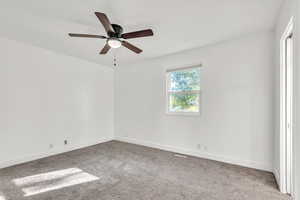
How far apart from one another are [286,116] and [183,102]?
2.03 m

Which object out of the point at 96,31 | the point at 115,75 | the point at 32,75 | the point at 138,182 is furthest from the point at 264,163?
the point at 32,75

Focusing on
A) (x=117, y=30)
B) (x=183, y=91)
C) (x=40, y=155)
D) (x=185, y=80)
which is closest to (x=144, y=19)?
(x=117, y=30)

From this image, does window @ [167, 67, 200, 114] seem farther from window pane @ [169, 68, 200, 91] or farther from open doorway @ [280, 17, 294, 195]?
open doorway @ [280, 17, 294, 195]

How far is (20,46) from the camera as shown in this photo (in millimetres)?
3072

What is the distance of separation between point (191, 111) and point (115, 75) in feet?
9.80

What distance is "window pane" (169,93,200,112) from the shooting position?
11.6 ft

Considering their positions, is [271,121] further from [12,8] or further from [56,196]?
[12,8]

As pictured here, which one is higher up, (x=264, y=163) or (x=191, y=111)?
(x=191, y=111)

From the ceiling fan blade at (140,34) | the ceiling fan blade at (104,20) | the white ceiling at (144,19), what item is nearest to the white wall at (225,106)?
the white ceiling at (144,19)

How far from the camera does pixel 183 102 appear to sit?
375cm

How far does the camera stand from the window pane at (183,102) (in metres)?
3.55

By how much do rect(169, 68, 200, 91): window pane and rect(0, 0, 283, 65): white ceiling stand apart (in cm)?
73

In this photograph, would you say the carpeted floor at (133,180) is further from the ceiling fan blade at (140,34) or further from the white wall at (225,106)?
the ceiling fan blade at (140,34)

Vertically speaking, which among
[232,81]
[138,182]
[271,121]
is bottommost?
[138,182]
